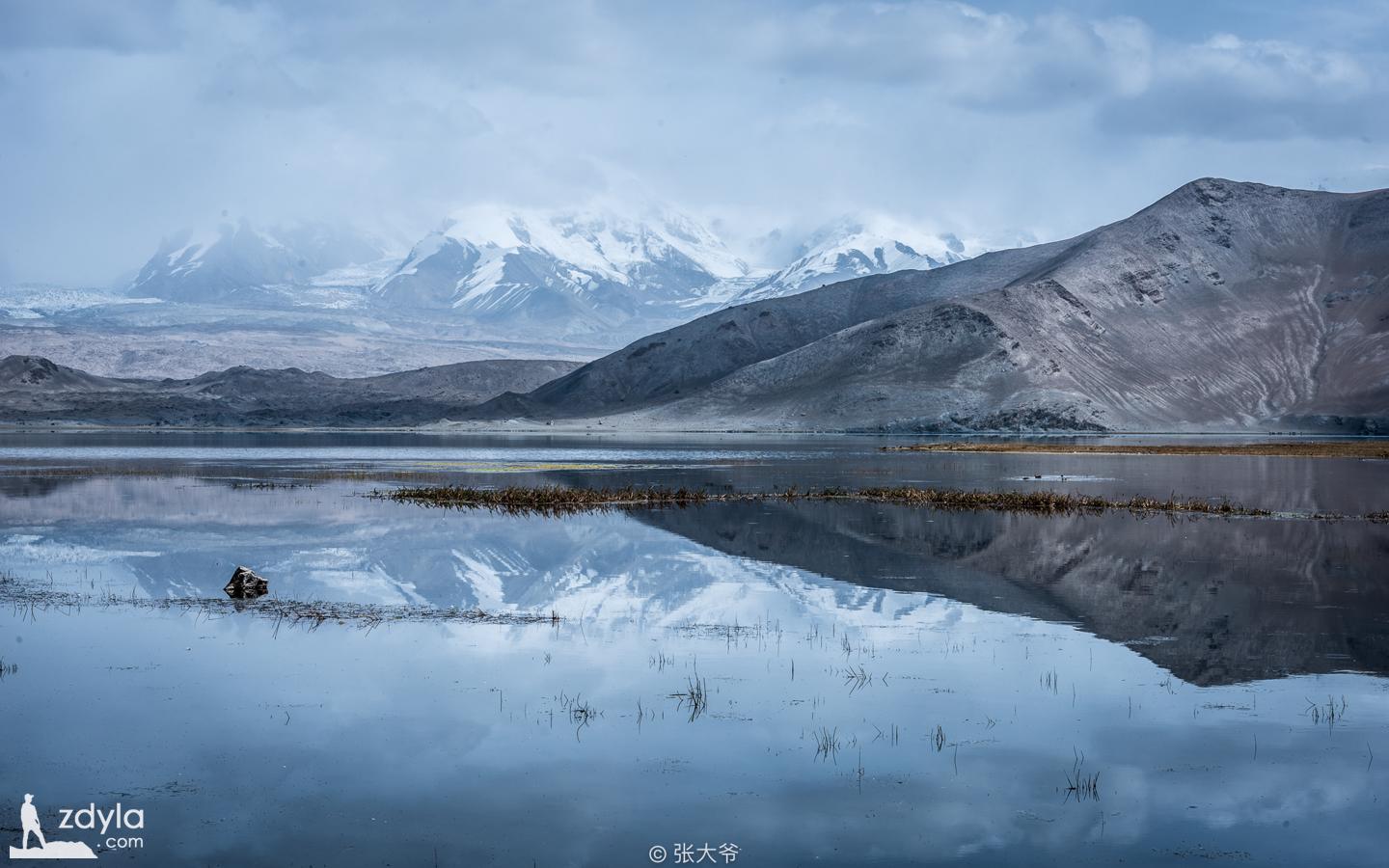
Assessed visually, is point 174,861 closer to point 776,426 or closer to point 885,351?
point 776,426

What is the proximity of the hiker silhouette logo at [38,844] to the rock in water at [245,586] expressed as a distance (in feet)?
43.6

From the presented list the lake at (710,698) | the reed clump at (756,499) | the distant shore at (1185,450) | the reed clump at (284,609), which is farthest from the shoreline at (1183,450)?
the reed clump at (284,609)

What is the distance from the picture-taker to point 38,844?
37.7 ft

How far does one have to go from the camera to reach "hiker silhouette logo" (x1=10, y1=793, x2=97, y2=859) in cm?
1131

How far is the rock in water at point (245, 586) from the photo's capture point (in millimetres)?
25062

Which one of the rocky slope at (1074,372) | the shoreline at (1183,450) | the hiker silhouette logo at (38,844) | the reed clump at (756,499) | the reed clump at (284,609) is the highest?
the rocky slope at (1074,372)

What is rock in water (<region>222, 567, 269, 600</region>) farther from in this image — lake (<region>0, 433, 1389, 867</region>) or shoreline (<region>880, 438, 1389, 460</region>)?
shoreline (<region>880, 438, 1389, 460</region>)

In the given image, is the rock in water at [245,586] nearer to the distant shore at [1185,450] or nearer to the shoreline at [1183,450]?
the shoreline at [1183,450]

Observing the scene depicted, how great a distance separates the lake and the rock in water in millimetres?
455

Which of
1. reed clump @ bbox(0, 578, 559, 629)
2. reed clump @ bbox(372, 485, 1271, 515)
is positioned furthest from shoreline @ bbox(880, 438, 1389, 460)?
reed clump @ bbox(0, 578, 559, 629)

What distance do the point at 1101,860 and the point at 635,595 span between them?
1504 centimetres

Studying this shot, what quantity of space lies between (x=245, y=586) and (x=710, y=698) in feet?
39.0

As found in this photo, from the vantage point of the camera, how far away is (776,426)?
17688 cm

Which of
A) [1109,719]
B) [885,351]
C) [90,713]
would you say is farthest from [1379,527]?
[885,351]
